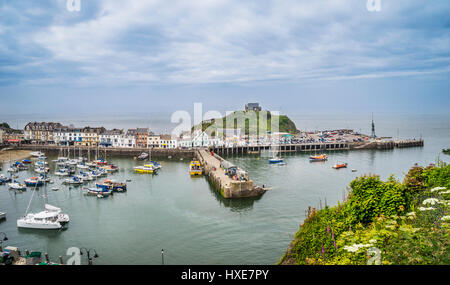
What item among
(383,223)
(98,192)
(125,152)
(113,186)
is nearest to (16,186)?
(98,192)

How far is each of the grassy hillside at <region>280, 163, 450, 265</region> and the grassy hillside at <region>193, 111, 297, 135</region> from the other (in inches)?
2037

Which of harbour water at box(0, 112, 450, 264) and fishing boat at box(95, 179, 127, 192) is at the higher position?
fishing boat at box(95, 179, 127, 192)

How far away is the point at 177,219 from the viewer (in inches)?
538

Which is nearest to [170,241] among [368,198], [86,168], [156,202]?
[156,202]

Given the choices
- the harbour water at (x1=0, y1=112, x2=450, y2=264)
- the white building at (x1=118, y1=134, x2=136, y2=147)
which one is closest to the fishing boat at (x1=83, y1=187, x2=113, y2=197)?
the harbour water at (x1=0, y1=112, x2=450, y2=264)

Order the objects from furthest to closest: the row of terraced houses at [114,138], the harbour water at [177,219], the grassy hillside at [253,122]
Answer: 1. the grassy hillside at [253,122]
2. the row of terraced houses at [114,138]
3. the harbour water at [177,219]

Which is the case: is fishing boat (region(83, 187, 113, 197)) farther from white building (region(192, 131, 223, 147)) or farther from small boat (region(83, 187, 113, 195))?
white building (region(192, 131, 223, 147))

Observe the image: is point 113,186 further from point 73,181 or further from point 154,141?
point 154,141

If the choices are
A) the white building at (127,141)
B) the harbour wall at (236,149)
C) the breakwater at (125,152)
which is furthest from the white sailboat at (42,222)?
the white building at (127,141)

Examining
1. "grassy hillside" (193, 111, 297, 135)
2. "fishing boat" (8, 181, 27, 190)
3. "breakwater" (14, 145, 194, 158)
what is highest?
"grassy hillside" (193, 111, 297, 135)

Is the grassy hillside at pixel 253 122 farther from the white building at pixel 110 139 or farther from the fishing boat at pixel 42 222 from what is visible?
the fishing boat at pixel 42 222

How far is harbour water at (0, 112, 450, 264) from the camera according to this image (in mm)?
10383

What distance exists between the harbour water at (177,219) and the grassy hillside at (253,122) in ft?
128

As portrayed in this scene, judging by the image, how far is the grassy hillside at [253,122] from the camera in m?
63.0
